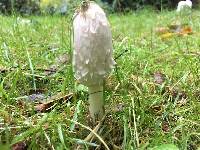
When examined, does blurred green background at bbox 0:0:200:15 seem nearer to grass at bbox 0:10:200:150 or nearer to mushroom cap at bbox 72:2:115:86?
grass at bbox 0:10:200:150

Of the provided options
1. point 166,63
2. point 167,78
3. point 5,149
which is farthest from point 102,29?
point 166,63

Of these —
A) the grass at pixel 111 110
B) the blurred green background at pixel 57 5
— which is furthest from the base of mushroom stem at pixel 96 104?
the blurred green background at pixel 57 5

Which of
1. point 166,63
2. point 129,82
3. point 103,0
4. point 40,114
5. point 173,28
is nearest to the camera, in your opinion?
point 40,114

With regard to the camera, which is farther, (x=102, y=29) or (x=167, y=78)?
(x=167, y=78)

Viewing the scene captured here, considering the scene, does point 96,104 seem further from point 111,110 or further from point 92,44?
point 92,44

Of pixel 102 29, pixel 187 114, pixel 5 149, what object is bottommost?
pixel 187 114

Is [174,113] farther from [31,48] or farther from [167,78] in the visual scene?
[31,48]
